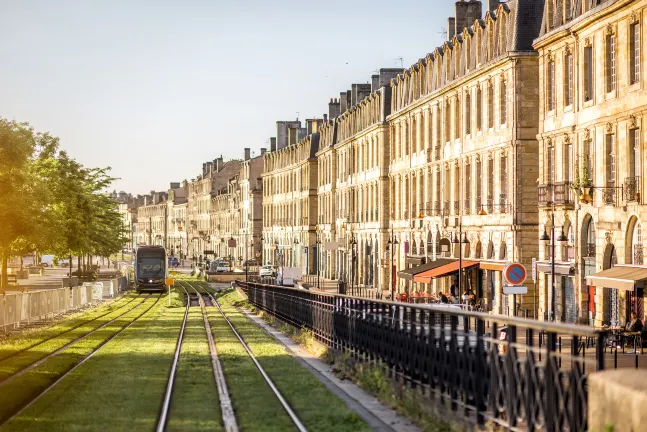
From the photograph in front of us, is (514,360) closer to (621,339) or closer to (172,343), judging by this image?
(621,339)

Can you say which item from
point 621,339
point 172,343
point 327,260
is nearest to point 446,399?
point 621,339

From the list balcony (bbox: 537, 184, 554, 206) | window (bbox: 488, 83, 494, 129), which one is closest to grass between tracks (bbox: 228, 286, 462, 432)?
balcony (bbox: 537, 184, 554, 206)

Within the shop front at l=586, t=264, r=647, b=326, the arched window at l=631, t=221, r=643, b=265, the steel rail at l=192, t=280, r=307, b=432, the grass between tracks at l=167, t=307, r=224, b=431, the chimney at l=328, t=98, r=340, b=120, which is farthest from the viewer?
A: the chimney at l=328, t=98, r=340, b=120

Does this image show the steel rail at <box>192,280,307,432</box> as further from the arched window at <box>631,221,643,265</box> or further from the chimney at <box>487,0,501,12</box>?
the chimney at <box>487,0,501,12</box>

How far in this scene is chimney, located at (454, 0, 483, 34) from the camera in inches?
2591

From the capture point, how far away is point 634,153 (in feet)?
129

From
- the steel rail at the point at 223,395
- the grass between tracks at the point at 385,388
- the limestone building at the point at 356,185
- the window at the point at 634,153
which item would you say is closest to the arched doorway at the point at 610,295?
the window at the point at 634,153

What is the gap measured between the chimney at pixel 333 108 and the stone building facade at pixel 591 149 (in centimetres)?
6707

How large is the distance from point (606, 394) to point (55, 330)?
34.6 m

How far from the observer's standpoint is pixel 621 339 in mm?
32500

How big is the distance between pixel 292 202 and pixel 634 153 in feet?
304

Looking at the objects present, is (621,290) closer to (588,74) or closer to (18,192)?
(588,74)

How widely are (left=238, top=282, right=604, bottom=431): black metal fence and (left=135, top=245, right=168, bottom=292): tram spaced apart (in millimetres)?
64737

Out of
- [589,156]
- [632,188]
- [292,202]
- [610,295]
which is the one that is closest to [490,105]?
[589,156]
